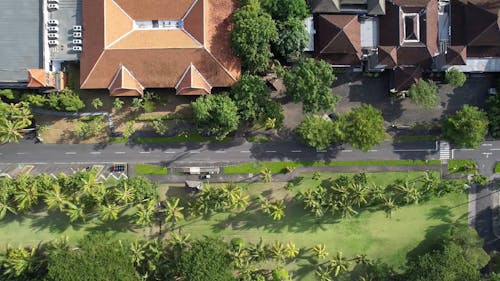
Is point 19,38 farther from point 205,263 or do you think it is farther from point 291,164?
point 291,164

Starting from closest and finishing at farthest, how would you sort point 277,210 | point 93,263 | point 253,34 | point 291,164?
point 253,34 < point 93,263 < point 277,210 < point 291,164

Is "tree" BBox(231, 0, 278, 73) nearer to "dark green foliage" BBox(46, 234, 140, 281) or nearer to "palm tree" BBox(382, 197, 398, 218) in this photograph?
"palm tree" BBox(382, 197, 398, 218)

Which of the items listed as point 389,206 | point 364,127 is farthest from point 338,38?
point 389,206

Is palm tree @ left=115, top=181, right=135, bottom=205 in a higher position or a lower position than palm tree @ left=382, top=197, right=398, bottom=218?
higher

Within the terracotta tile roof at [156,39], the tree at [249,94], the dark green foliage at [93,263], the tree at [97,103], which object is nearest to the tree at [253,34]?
the terracotta tile roof at [156,39]

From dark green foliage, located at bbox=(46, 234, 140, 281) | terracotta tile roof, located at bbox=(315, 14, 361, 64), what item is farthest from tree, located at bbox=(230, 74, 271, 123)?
dark green foliage, located at bbox=(46, 234, 140, 281)

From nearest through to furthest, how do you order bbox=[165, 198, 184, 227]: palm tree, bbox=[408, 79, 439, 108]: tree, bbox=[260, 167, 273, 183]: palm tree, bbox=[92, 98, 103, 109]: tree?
bbox=[408, 79, 439, 108]: tree, bbox=[165, 198, 184, 227]: palm tree, bbox=[92, 98, 103, 109]: tree, bbox=[260, 167, 273, 183]: palm tree
